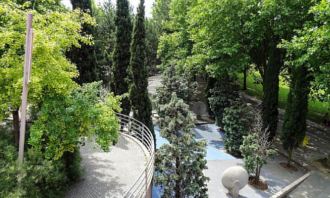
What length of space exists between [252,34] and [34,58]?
14.7 metres

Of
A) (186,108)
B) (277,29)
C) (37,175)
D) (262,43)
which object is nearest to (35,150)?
(37,175)

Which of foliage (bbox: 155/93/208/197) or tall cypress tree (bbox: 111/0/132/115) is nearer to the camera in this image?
foliage (bbox: 155/93/208/197)

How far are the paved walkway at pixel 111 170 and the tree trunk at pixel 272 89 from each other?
30.9 feet

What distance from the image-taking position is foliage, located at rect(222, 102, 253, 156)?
19438 mm

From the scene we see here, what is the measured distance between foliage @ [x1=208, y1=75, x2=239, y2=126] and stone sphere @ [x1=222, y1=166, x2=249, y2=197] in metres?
8.38

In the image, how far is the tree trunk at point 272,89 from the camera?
19469 mm

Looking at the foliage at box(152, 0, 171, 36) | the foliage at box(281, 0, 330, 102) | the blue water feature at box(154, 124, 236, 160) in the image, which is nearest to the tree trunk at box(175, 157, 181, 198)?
the blue water feature at box(154, 124, 236, 160)

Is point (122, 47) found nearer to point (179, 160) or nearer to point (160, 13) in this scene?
point (179, 160)

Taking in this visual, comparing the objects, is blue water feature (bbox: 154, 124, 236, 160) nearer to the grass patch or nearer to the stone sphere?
the stone sphere

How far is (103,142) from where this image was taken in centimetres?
1000

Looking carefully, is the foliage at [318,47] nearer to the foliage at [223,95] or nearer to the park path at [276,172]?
the park path at [276,172]

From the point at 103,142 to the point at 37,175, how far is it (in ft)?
7.35

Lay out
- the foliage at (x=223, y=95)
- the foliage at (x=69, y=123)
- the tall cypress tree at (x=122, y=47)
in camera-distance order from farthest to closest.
A: 1. the foliage at (x=223, y=95)
2. the tall cypress tree at (x=122, y=47)
3. the foliage at (x=69, y=123)

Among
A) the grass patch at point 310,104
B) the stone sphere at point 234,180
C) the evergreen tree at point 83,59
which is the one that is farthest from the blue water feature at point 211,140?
the grass patch at point 310,104
